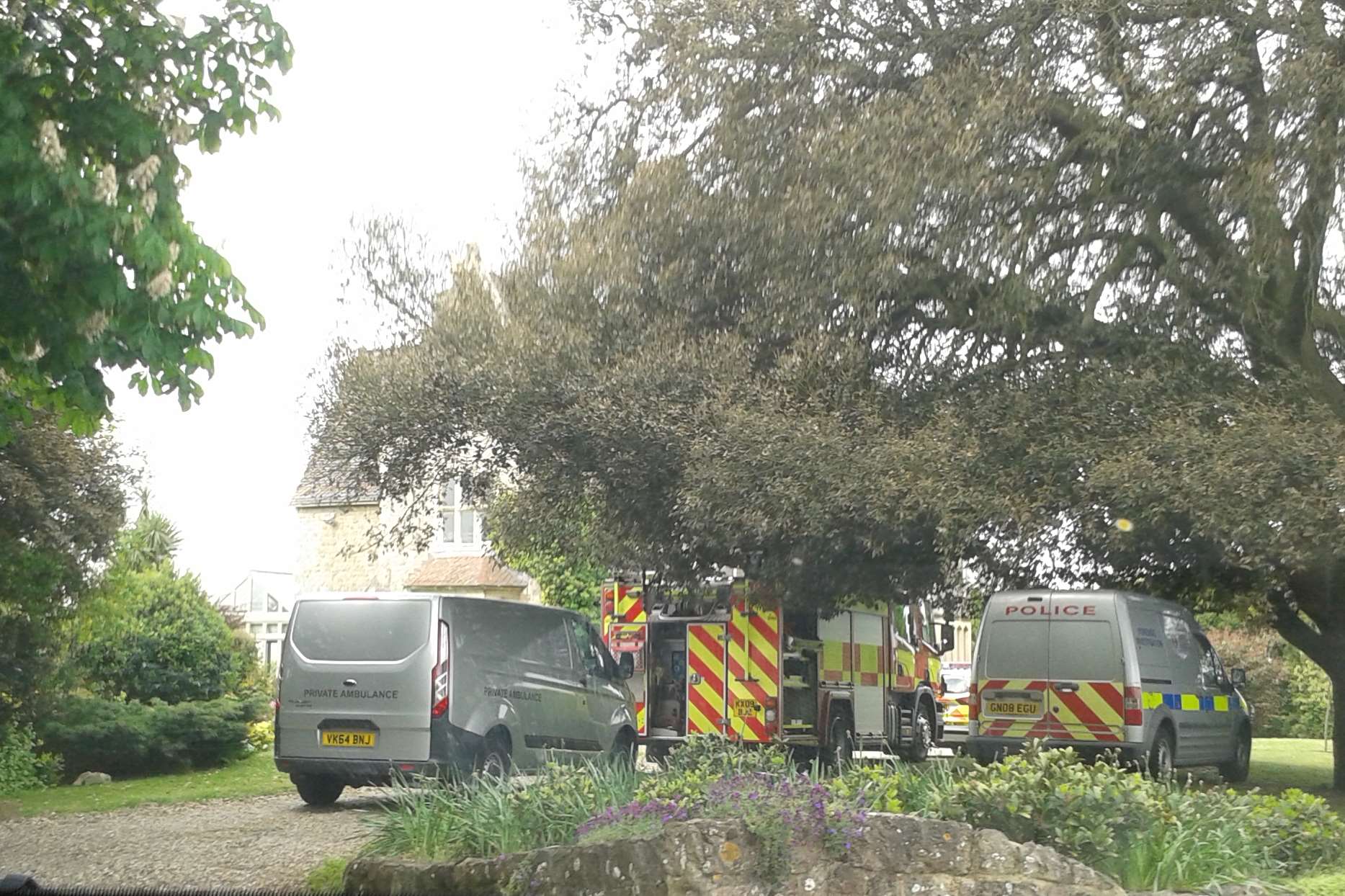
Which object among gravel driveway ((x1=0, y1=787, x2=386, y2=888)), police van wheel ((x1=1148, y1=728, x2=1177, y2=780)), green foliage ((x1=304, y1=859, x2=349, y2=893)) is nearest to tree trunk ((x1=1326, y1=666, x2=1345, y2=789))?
police van wheel ((x1=1148, y1=728, x2=1177, y2=780))

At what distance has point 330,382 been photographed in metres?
17.2

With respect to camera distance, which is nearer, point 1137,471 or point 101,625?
point 1137,471

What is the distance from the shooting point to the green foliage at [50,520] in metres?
16.6

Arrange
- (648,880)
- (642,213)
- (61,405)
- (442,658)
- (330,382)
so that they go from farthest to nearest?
1. (330,382)
2. (642,213)
3. (442,658)
4. (61,405)
5. (648,880)

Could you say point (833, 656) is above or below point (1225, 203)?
below

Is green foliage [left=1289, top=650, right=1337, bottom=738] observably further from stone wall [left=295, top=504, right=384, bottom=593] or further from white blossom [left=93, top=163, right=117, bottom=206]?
white blossom [left=93, top=163, right=117, bottom=206]

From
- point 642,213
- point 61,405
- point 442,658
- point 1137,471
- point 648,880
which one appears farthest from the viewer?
point 642,213

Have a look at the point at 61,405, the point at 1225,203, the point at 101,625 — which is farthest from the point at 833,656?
the point at 61,405

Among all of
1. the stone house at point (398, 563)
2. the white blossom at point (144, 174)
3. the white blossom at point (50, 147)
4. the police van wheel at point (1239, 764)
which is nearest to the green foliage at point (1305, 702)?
the police van wheel at point (1239, 764)

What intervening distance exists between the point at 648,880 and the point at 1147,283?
10.3 m

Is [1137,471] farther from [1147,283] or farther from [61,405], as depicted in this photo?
[61,405]

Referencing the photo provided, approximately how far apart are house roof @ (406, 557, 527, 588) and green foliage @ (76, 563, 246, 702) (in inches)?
529

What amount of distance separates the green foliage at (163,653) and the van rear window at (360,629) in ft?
31.9

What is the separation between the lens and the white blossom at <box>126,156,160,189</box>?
25.7 ft
